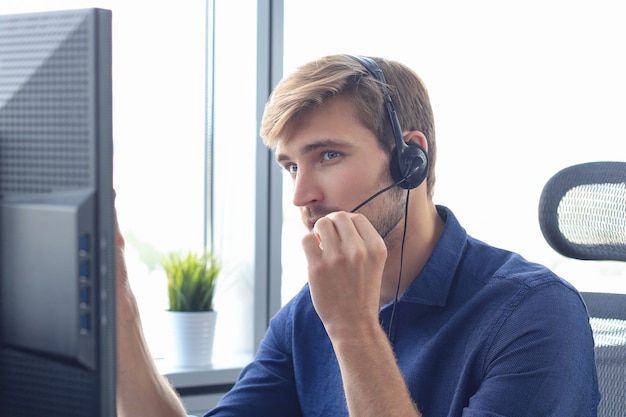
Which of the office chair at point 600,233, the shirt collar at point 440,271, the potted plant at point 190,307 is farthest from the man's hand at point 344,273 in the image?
the potted plant at point 190,307

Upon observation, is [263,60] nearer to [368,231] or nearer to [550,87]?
[550,87]

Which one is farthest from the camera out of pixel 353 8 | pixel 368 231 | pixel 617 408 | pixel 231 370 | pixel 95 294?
pixel 353 8

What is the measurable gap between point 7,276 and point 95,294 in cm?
9

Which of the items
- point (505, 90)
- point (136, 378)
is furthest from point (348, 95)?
point (505, 90)

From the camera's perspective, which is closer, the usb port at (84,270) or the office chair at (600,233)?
the usb port at (84,270)

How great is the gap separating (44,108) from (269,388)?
95cm

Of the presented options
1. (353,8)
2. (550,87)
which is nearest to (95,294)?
(353,8)

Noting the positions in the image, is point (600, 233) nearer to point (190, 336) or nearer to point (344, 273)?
point (344, 273)

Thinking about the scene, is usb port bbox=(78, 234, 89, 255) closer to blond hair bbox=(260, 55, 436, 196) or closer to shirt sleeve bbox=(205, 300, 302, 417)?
blond hair bbox=(260, 55, 436, 196)

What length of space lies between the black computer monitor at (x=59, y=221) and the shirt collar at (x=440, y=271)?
2.54ft

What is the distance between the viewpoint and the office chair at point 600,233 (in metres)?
1.27

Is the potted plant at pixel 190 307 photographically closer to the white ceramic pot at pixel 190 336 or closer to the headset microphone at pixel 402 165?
the white ceramic pot at pixel 190 336

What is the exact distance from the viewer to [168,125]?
2252 millimetres

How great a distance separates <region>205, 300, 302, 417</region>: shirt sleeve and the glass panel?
919 millimetres
